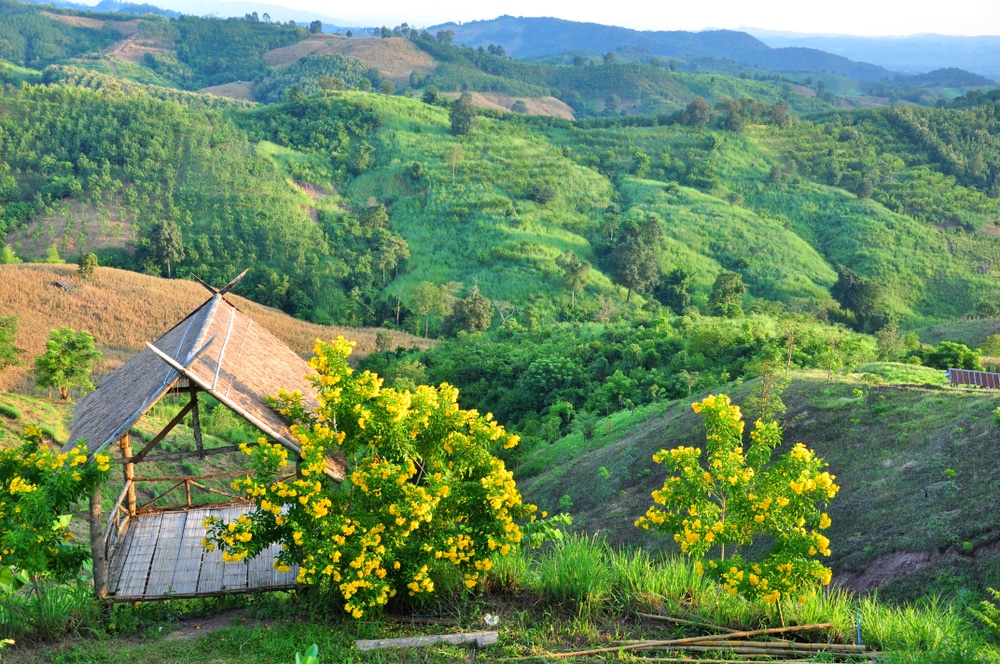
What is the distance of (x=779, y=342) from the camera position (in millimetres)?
20562

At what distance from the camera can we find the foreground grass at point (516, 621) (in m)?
6.59

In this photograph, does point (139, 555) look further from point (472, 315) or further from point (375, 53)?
point (375, 53)

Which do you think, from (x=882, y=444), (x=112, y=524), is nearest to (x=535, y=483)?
(x=882, y=444)

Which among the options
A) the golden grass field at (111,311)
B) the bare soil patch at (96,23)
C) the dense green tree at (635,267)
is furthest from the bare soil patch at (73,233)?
the bare soil patch at (96,23)

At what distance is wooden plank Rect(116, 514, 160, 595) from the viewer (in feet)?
25.9

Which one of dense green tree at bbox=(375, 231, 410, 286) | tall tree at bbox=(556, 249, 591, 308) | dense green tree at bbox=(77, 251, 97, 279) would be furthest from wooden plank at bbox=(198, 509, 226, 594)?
dense green tree at bbox=(375, 231, 410, 286)

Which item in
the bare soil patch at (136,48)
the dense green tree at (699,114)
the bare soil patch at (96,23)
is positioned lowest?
the dense green tree at (699,114)

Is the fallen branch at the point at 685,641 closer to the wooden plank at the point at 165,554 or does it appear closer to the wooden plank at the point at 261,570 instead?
the wooden plank at the point at 261,570

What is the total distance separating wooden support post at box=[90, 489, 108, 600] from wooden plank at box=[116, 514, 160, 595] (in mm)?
189

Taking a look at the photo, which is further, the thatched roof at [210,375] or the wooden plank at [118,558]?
the wooden plank at [118,558]

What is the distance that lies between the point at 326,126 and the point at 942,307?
4584 cm

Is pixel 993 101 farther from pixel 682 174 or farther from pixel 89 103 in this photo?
pixel 89 103

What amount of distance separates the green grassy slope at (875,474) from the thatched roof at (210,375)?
25.2ft

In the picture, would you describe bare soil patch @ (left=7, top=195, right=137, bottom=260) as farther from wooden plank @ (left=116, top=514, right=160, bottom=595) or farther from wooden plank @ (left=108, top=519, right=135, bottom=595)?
wooden plank @ (left=108, top=519, right=135, bottom=595)
